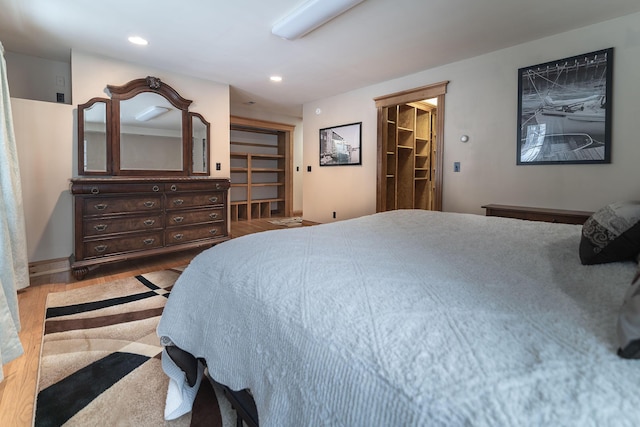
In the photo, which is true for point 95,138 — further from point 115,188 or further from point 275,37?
point 275,37

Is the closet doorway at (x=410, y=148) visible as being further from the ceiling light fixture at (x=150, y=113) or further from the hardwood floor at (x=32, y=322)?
the hardwood floor at (x=32, y=322)

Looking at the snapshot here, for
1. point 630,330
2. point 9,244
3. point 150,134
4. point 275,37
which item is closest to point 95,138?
point 150,134

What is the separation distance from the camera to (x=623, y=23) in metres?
Answer: 2.58

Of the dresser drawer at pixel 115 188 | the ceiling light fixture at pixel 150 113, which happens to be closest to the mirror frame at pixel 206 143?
the ceiling light fixture at pixel 150 113

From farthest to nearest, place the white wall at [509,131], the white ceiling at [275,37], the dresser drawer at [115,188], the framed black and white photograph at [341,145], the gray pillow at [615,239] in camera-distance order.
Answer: the framed black and white photograph at [341,145]
the dresser drawer at [115,188]
the white wall at [509,131]
the white ceiling at [275,37]
the gray pillow at [615,239]

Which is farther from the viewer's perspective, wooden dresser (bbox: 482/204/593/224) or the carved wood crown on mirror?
the carved wood crown on mirror

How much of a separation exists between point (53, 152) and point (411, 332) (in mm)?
4135

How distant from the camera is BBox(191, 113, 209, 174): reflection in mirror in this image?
13.5 feet

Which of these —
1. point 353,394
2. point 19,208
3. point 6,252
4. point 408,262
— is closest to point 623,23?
point 408,262

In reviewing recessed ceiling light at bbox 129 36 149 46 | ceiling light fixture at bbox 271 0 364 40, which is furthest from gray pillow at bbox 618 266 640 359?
recessed ceiling light at bbox 129 36 149 46

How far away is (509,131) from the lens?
3221 millimetres

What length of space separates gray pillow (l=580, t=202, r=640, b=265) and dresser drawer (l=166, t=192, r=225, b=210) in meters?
3.60

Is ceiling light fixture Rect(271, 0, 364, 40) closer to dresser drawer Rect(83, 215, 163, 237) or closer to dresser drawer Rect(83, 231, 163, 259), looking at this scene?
dresser drawer Rect(83, 215, 163, 237)

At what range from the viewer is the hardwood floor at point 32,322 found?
1.36 metres
